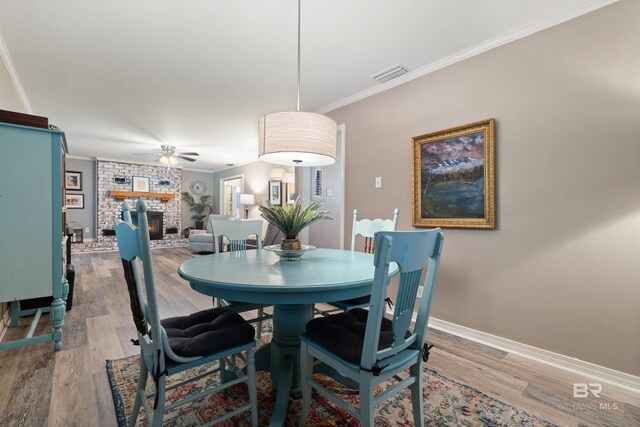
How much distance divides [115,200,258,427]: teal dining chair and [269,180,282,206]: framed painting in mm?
5649

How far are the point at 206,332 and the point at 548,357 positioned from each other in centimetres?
228

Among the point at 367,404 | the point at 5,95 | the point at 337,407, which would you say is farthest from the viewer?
the point at 5,95

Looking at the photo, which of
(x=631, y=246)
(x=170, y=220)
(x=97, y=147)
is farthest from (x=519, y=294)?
(x=170, y=220)

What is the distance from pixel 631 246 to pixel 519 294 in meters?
0.71

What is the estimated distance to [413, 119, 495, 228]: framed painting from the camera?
2359 millimetres

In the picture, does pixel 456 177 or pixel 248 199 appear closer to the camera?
pixel 456 177

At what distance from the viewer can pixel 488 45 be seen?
92.7 inches

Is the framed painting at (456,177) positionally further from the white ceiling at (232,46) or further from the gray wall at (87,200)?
the gray wall at (87,200)

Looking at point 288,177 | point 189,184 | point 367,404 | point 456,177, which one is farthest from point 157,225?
point 367,404

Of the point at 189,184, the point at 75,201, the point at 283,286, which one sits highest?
the point at 189,184

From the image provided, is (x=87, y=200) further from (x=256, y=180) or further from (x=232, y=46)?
(x=232, y=46)

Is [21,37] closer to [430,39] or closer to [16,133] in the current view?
[16,133]

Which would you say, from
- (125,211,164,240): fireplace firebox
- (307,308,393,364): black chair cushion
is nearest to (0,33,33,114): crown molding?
(307,308,393,364): black chair cushion

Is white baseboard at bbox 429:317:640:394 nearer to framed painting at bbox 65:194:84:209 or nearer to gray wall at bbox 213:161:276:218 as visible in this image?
gray wall at bbox 213:161:276:218
